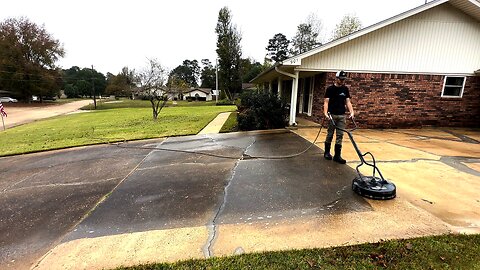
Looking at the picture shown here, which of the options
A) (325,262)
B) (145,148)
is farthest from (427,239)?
(145,148)

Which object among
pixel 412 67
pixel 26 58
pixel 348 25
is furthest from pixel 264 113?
pixel 26 58

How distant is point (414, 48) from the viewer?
354 inches

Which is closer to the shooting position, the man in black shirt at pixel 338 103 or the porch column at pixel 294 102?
the man in black shirt at pixel 338 103

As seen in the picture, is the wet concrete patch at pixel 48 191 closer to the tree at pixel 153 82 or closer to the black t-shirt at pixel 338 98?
the black t-shirt at pixel 338 98

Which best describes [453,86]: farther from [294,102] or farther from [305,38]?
[305,38]

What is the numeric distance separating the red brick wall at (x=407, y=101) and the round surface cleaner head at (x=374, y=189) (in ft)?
20.3

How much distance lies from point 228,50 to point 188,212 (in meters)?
38.0

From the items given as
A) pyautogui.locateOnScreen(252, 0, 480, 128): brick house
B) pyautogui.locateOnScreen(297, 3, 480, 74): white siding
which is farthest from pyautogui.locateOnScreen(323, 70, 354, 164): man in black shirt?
pyautogui.locateOnScreen(297, 3, 480, 74): white siding

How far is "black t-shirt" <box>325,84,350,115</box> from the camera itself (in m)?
4.91

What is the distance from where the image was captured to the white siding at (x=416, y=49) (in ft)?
28.9

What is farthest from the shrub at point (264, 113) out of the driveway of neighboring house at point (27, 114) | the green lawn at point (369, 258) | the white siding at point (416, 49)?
the driveway of neighboring house at point (27, 114)

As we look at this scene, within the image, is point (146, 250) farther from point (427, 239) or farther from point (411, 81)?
point (411, 81)

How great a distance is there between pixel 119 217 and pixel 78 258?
847mm

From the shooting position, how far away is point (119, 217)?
11.1ft
